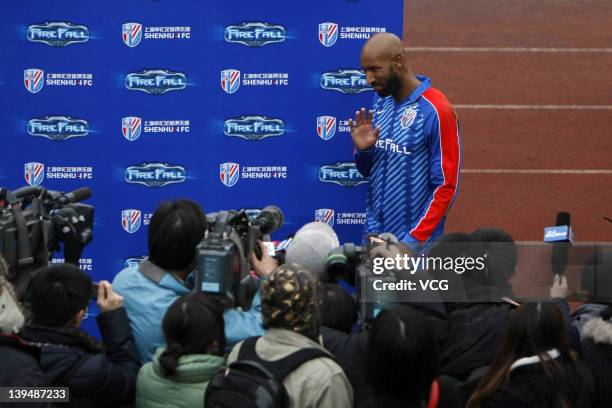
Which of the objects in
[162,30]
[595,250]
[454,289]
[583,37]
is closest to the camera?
[454,289]

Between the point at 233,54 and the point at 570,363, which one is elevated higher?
the point at 233,54

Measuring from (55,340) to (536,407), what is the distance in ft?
5.78

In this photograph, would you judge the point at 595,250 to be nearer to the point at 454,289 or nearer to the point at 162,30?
the point at 454,289

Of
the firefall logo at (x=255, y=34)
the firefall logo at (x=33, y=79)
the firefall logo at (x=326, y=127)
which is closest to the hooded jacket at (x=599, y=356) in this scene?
the firefall logo at (x=326, y=127)

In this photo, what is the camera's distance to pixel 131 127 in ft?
21.5

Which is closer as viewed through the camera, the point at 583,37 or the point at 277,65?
the point at 277,65

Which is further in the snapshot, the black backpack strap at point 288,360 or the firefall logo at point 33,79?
the firefall logo at point 33,79

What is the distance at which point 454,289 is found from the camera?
422cm

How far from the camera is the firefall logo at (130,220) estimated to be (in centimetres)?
660

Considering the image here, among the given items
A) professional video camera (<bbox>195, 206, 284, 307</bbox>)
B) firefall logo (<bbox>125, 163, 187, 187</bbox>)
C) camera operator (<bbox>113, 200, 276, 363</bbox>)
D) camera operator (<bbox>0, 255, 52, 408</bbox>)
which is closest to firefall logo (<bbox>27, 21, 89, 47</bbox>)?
firefall logo (<bbox>125, 163, 187, 187</bbox>)

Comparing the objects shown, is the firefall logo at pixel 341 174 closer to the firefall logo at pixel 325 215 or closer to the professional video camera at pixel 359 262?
the firefall logo at pixel 325 215

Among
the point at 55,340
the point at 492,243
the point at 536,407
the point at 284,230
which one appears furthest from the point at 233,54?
the point at 536,407

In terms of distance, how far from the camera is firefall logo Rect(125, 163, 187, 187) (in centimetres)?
658

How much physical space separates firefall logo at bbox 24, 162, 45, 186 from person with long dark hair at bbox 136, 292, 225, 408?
123 inches
